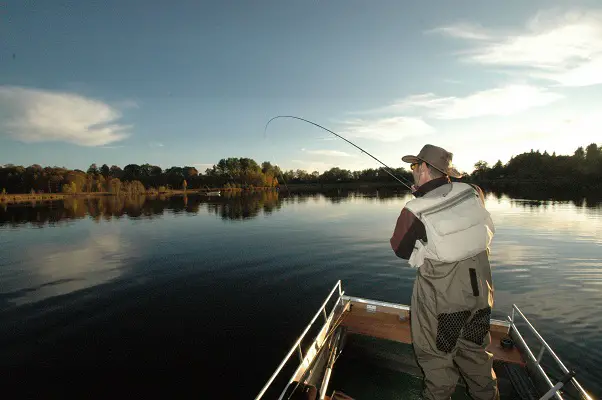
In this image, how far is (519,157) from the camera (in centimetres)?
17188

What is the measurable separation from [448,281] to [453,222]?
0.72 m

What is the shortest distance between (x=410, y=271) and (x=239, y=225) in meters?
21.6

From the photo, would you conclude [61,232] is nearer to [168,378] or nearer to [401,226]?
[168,378]

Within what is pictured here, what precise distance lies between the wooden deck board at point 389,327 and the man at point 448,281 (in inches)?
95.9

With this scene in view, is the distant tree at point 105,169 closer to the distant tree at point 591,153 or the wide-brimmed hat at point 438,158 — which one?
the wide-brimmed hat at point 438,158

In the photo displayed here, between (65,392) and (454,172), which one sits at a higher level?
(454,172)

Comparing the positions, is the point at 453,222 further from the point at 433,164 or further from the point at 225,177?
the point at 225,177

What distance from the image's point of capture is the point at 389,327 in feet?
21.4

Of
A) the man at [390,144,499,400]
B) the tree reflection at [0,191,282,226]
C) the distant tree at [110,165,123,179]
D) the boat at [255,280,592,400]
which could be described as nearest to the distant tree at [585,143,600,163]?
the tree reflection at [0,191,282,226]

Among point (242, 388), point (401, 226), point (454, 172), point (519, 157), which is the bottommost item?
point (242, 388)

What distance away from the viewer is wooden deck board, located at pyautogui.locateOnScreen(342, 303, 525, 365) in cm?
532

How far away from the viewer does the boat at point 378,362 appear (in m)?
4.49

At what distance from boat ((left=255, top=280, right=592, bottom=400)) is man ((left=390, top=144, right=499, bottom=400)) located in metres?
1.61

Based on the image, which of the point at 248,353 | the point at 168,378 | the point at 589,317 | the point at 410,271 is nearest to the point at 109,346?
the point at 168,378
